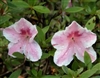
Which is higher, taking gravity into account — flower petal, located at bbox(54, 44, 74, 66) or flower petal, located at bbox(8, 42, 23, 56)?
flower petal, located at bbox(8, 42, 23, 56)

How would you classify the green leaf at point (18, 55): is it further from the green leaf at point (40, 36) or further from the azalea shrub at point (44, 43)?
the green leaf at point (40, 36)

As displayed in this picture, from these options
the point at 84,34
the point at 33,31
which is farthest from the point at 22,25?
the point at 84,34

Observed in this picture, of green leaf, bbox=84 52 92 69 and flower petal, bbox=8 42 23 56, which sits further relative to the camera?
flower petal, bbox=8 42 23 56

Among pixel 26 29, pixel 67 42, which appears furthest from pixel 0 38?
pixel 67 42

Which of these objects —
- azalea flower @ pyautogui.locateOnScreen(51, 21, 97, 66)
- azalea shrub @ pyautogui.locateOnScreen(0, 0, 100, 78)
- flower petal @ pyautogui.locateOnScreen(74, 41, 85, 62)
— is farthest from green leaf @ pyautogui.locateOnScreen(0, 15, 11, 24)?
flower petal @ pyautogui.locateOnScreen(74, 41, 85, 62)

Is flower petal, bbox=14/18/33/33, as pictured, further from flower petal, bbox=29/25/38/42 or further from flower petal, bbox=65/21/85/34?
flower petal, bbox=65/21/85/34

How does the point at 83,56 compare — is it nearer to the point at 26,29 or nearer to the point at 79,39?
the point at 79,39

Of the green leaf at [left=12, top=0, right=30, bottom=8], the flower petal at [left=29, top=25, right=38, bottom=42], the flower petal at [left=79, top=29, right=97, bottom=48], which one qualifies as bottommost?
the flower petal at [left=79, top=29, right=97, bottom=48]

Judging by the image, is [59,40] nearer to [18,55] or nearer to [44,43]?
[44,43]
